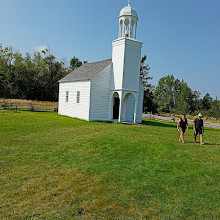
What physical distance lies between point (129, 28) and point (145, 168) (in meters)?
19.2

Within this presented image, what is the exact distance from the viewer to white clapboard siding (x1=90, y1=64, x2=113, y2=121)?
78.3ft

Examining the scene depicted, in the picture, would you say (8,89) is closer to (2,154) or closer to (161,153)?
(2,154)

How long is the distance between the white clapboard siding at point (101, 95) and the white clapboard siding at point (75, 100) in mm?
658

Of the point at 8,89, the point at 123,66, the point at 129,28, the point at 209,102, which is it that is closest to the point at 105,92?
the point at 123,66

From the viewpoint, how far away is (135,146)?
11.8 metres

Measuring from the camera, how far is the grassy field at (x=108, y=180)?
5.56 meters

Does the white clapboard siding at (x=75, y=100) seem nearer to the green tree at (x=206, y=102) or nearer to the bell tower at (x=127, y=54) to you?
the bell tower at (x=127, y=54)

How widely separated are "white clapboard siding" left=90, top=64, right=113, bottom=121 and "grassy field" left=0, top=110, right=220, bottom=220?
11.3 metres

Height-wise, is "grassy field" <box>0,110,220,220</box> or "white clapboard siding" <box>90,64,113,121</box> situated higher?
"white clapboard siding" <box>90,64,113,121</box>

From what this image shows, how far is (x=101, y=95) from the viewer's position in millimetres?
24438

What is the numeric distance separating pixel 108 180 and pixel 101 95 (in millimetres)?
17402

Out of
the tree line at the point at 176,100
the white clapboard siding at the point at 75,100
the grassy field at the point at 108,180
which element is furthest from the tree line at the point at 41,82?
the grassy field at the point at 108,180

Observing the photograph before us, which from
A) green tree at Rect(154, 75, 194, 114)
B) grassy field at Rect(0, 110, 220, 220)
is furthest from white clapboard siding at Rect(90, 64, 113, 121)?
green tree at Rect(154, 75, 194, 114)

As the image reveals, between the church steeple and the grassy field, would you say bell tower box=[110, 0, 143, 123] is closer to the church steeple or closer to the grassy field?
the church steeple
